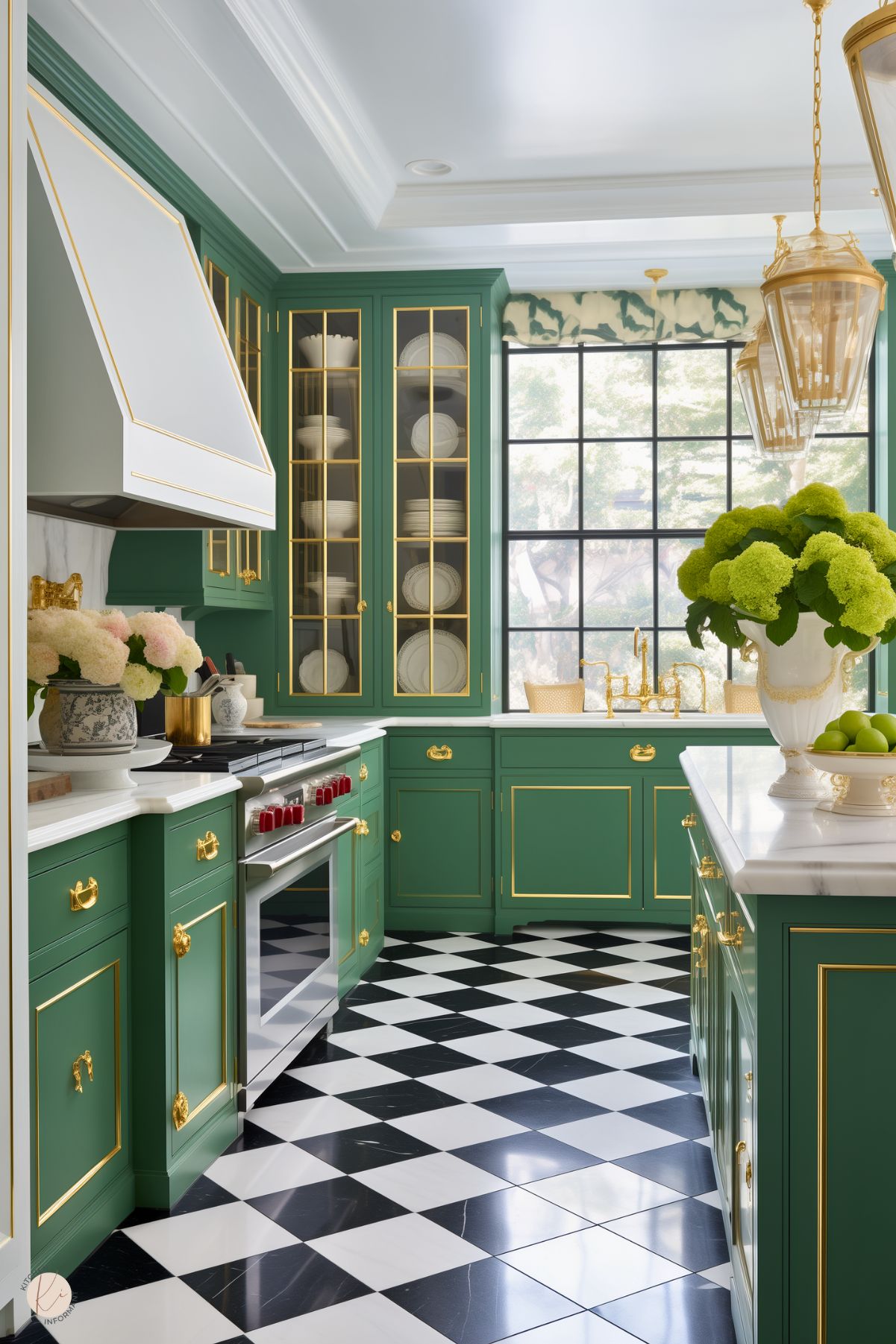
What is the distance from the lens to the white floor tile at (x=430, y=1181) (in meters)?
2.52

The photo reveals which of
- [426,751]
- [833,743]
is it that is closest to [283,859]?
[833,743]

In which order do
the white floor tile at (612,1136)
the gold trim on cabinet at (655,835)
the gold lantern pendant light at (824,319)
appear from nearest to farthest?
1. the gold lantern pendant light at (824,319)
2. the white floor tile at (612,1136)
3. the gold trim on cabinet at (655,835)

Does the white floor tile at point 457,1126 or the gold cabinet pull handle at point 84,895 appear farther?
the white floor tile at point 457,1126

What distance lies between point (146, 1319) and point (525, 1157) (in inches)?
38.7

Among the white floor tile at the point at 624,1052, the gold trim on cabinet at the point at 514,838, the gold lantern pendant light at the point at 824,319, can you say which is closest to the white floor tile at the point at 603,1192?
the white floor tile at the point at 624,1052

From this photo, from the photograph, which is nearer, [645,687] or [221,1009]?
[221,1009]

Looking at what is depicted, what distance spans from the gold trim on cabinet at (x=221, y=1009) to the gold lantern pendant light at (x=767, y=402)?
170cm

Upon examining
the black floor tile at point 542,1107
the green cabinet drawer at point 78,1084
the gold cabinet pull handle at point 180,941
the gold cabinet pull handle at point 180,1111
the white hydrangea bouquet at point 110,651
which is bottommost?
the black floor tile at point 542,1107

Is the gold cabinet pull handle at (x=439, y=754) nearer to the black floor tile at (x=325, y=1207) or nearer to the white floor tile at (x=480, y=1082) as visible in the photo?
the white floor tile at (x=480, y=1082)

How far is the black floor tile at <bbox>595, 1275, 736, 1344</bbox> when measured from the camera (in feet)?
6.54

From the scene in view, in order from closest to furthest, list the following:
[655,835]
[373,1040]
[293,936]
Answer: [293,936]
[373,1040]
[655,835]

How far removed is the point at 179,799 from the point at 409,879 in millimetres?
2590

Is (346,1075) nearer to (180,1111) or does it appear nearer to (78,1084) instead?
(180,1111)

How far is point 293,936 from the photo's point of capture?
3.18 metres
